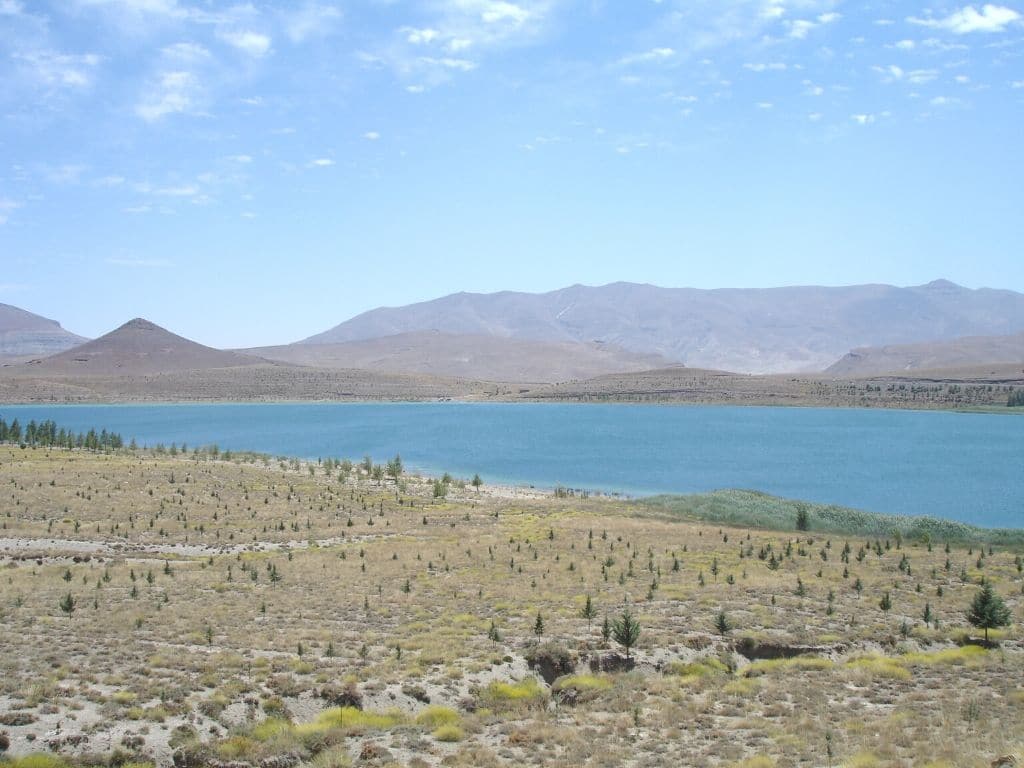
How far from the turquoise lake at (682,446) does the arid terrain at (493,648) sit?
2650cm

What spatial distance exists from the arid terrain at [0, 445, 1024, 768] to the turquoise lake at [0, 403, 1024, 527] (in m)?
26.5

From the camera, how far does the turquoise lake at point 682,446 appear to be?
5988 centimetres

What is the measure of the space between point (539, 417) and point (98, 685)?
13422 centimetres

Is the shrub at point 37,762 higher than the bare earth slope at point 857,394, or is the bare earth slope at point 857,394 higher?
the bare earth slope at point 857,394

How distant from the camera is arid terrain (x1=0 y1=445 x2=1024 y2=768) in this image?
11.4 m

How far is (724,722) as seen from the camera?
41.3ft

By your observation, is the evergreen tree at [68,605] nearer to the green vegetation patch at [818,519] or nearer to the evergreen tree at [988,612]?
the evergreen tree at [988,612]

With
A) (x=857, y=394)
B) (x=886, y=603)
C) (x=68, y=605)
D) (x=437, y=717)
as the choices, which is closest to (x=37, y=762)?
(x=437, y=717)

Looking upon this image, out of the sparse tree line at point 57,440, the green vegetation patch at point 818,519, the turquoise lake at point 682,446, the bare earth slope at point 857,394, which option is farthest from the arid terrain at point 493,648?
the bare earth slope at point 857,394

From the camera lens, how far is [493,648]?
1653 cm

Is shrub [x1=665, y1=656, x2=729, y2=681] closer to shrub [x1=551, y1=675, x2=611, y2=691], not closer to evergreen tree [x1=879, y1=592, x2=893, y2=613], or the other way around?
shrub [x1=551, y1=675, x2=611, y2=691]

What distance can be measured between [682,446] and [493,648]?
7800 cm

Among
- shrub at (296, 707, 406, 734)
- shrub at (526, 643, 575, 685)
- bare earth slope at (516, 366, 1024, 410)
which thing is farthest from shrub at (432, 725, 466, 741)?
bare earth slope at (516, 366, 1024, 410)

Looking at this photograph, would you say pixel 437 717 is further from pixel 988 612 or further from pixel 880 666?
pixel 988 612
